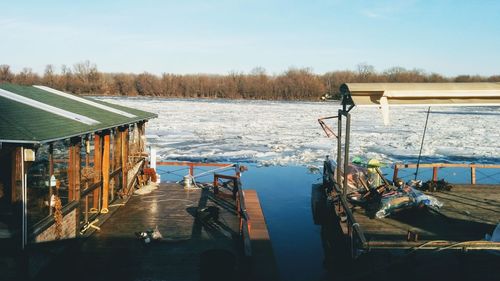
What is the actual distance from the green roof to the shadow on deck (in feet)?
7.56

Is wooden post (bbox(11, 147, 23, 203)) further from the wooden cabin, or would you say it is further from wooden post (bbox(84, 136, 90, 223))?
wooden post (bbox(84, 136, 90, 223))

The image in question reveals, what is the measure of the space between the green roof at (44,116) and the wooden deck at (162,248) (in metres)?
2.31

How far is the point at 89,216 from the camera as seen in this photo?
10578mm

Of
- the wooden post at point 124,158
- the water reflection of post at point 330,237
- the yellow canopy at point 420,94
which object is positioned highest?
the yellow canopy at point 420,94

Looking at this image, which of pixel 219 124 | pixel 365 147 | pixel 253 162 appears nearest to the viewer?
pixel 253 162

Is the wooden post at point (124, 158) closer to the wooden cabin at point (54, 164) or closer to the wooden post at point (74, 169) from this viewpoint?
the wooden cabin at point (54, 164)

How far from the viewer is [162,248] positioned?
902 centimetres

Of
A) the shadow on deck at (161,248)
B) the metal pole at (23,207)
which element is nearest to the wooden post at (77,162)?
the shadow on deck at (161,248)

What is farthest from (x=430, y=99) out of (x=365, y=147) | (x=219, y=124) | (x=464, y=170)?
(x=219, y=124)

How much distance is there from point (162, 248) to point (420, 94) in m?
6.15

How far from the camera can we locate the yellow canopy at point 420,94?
30.7 ft

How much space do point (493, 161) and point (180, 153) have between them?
54.5 ft

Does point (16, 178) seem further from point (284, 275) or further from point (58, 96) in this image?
point (284, 275)

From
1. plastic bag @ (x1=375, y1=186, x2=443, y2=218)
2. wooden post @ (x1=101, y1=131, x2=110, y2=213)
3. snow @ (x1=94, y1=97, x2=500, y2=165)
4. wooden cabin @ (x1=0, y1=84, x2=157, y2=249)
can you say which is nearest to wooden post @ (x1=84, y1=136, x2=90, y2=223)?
wooden cabin @ (x1=0, y1=84, x2=157, y2=249)
